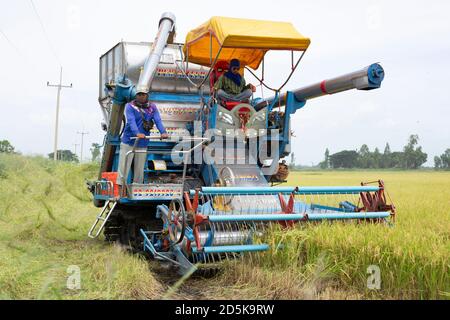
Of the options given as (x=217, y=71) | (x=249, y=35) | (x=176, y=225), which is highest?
(x=249, y=35)

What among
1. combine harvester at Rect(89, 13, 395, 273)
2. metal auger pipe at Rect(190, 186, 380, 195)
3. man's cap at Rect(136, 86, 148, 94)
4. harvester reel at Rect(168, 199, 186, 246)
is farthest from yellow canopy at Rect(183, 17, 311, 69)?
harvester reel at Rect(168, 199, 186, 246)

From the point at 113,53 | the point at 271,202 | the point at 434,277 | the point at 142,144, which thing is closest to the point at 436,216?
the point at 271,202

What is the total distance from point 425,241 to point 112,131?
4891mm

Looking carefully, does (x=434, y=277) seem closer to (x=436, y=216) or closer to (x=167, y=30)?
(x=436, y=216)

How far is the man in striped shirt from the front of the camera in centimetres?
788

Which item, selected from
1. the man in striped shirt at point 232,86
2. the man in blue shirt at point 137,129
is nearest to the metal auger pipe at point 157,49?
the man in blue shirt at point 137,129

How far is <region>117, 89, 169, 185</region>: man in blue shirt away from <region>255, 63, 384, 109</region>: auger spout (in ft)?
6.21

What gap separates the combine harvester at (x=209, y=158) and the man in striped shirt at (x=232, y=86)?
4.9 inches

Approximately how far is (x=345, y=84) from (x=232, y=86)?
1.86 metres

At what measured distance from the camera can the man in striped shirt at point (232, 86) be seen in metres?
7.88

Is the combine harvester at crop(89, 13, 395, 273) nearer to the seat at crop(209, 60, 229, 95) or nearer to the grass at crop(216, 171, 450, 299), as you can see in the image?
the seat at crop(209, 60, 229, 95)

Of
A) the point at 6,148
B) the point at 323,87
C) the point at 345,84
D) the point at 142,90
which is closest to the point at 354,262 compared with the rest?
the point at 345,84

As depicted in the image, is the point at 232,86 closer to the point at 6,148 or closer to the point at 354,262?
the point at 354,262

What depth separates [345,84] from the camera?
22.7ft
